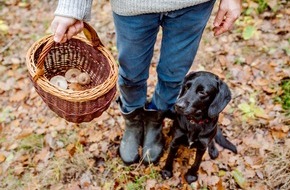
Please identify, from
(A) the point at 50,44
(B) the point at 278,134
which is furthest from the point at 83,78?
(B) the point at 278,134

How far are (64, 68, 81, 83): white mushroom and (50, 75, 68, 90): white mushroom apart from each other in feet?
0.15

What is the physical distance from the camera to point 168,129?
334 cm

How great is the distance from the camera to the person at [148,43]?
6.36ft

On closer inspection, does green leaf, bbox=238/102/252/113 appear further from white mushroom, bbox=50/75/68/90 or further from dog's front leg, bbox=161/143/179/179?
white mushroom, bbox=50/75/68/90

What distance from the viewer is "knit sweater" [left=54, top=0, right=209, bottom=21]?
183 cm

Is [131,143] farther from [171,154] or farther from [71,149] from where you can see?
[71,149]

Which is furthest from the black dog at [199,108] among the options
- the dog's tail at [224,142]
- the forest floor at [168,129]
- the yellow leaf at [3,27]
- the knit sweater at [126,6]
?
the yellow leaf at [3,27]

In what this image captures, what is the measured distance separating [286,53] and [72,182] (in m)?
2.58

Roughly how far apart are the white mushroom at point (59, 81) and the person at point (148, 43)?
0.39 m

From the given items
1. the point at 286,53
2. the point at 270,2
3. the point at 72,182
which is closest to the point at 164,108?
the point at 72,182

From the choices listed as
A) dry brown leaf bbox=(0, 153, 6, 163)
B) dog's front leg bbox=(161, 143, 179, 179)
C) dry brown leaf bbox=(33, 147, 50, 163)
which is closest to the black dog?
dog's front leg bbox=(161, 143, 179, 179)

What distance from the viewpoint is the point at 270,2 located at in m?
4.31

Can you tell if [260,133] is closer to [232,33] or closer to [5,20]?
[232,33]

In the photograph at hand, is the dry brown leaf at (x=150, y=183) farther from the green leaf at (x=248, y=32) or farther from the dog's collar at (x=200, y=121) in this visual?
the green leaf at (x=248, y=32)
